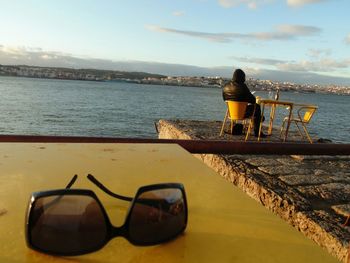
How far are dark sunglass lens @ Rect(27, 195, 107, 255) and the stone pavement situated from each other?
1.87 metres

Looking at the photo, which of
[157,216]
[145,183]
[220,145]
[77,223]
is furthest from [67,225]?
[220,145]

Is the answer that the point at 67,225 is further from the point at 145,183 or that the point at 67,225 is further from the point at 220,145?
the point at 220,145

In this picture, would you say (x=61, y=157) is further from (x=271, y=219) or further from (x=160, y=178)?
(x=271, y=219)

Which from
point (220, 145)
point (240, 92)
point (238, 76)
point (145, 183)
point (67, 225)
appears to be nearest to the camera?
point (67, 225)

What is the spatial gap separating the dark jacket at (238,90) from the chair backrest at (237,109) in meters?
0.10

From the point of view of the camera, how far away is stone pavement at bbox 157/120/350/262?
317cm

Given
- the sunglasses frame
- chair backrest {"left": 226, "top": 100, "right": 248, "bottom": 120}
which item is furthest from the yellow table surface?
chair backrest {"left": 226, "top": 100, "right": 248, "bottom": 120}

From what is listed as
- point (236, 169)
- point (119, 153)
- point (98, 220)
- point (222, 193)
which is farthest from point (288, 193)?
point (98, 220)

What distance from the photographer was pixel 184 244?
0.96 meters

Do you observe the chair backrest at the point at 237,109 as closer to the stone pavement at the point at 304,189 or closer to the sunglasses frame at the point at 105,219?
the stone pavement at the point at 304,189

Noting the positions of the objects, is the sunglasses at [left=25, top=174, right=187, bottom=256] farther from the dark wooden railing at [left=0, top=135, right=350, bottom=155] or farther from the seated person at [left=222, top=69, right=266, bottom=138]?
the seated person at [left=222, top=69, right=266, bottom=138]

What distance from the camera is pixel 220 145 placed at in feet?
7.83

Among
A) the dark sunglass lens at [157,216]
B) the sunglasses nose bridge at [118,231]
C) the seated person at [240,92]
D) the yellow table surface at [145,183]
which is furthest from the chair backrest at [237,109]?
the sunglasses nose bridge at [118,231]

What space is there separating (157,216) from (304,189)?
3810 mm
